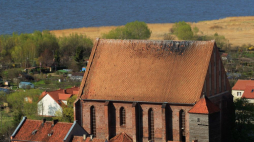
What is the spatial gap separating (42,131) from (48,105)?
21.3 metres

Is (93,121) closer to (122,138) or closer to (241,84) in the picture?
(122,138)

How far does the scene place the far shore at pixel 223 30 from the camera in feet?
455

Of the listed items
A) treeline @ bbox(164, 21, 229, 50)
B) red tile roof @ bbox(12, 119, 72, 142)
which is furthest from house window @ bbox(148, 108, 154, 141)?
treeline @ bbox(164, 21, 229, 50)

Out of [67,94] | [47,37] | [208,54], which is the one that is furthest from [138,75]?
[47,37]

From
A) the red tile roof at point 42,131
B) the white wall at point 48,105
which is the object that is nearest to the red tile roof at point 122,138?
the red tile roof at point 42,131

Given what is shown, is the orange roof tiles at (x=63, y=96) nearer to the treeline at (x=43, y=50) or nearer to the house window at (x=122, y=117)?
the house window at (x=122, y=117)

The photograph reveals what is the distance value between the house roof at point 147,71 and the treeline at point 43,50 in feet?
167

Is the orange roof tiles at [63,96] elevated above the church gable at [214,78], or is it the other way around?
the church gable at [214,78]

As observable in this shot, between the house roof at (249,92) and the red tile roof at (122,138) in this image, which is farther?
the house roof at (249,92)

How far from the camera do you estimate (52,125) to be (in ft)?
203

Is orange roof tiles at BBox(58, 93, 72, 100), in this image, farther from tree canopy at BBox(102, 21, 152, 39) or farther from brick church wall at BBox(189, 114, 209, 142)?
tree canopy at BBox(102, 21, 152, 39)

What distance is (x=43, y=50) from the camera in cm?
12412

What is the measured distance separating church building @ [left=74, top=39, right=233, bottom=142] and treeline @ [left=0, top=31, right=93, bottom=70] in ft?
169

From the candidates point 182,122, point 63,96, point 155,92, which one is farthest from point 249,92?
point 182,122
